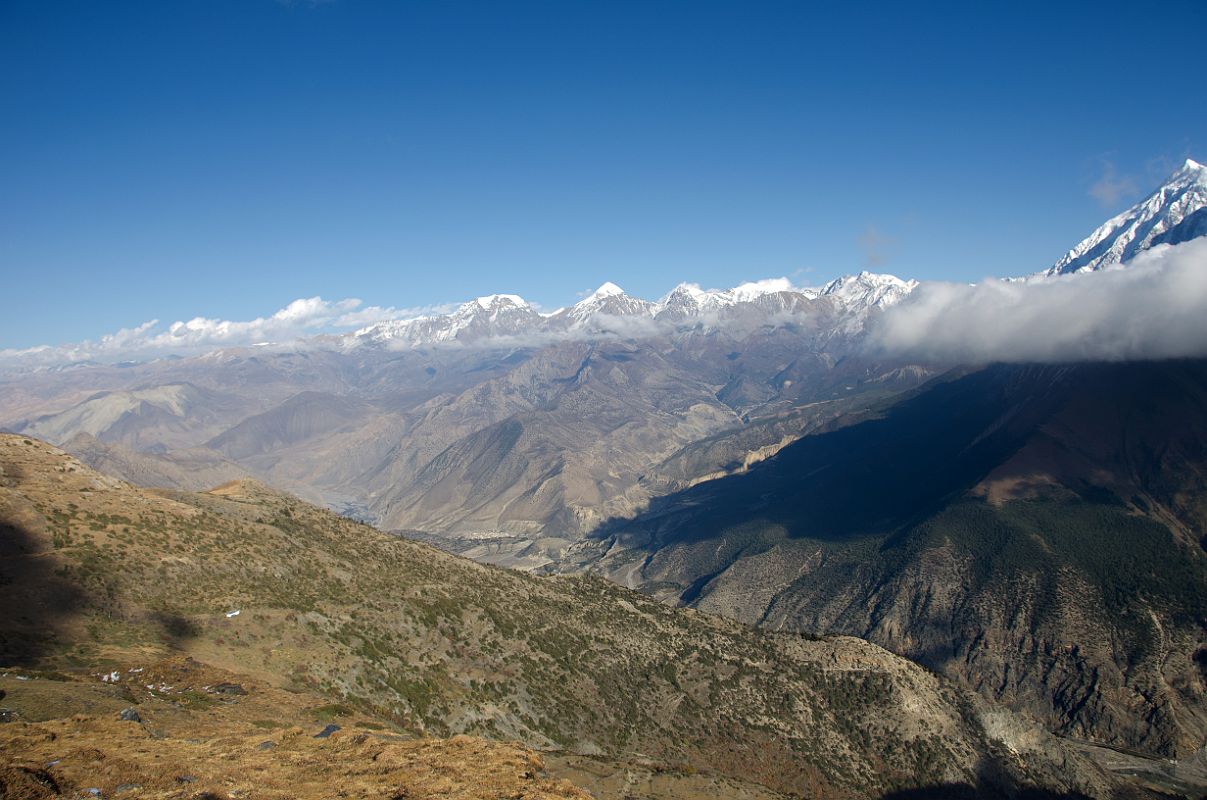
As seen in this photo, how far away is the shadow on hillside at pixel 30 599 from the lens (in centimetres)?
5596

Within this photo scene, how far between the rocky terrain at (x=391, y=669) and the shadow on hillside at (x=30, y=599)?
0.24m

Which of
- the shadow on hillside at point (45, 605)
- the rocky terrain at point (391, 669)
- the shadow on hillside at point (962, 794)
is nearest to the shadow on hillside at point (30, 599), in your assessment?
the shadow on hillside at point (45, 605)

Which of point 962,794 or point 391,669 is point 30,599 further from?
Result: point 962,794

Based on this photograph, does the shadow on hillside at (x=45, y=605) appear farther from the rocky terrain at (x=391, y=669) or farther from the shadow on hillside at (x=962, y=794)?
the shadow on hillside at (x=962, y=794)

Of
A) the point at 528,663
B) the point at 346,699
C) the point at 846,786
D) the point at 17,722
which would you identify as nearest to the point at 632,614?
the point at 528,663

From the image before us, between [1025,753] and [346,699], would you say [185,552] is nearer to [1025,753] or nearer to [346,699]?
[346,699]

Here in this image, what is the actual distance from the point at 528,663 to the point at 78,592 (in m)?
55.4

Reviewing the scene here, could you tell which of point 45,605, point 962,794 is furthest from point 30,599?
point 962,794

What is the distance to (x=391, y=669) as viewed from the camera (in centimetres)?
8075

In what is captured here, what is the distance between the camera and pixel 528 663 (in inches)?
3959

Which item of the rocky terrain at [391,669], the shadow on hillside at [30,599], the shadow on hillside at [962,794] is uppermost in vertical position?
the shadow on hillside at [30,599]

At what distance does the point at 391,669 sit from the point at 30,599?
35050mm

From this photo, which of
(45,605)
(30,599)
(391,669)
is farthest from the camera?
(391,669)

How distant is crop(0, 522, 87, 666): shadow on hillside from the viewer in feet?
184
